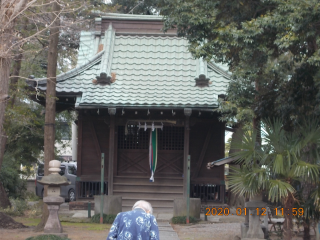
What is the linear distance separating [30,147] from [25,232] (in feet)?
25.1

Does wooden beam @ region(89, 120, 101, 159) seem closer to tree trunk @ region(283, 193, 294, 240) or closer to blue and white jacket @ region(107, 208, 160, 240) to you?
tree trunk @ region(283, 193, 294, 240)

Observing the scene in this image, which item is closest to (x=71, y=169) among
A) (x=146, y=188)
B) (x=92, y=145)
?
(x=92, y=145)

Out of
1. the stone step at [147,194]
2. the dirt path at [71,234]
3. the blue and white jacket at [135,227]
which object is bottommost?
the dirt path at [71,234]

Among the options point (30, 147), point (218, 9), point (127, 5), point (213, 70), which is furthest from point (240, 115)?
point (127, 5)

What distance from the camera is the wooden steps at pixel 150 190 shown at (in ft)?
48.0

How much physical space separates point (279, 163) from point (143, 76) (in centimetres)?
784

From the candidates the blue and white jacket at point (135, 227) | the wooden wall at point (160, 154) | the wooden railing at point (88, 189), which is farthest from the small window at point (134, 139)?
the blue and white jacket at point (135, 227)

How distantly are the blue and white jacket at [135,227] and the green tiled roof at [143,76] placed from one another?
8.44m

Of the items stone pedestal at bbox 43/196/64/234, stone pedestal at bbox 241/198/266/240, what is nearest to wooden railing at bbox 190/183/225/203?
stone pedestal at bbox 241/198/266/240

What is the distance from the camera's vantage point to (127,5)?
24.7 meters

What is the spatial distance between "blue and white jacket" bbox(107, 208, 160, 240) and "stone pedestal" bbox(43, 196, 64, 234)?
5302 millimetres

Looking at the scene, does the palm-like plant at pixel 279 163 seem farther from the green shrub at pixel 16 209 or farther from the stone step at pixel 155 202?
the green shrub at pixel 16 209

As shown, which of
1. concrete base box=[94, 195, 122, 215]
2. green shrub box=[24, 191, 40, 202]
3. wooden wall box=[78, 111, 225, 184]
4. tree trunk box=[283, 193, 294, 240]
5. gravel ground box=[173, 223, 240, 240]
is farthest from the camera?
green shrub box=[24, 191, 40, 202]

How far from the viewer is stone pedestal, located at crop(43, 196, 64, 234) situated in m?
9.97
